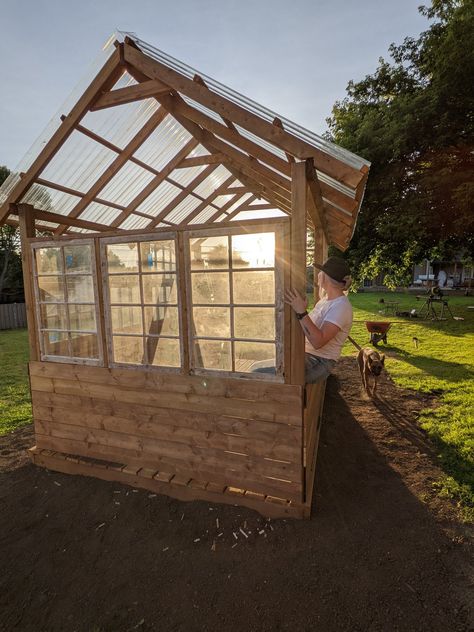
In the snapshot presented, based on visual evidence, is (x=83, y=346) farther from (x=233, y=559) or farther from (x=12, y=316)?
(x=12, y=316)

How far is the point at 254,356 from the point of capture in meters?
3.17

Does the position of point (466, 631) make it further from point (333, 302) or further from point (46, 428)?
point (46, 428)

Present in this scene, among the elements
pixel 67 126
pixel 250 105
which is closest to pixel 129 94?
pixel 67 126

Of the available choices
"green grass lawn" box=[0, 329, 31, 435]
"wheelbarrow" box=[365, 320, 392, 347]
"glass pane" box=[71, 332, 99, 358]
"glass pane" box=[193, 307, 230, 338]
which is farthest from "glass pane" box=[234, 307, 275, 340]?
"wheelbarrow" box=[365, 320, 392, 347]

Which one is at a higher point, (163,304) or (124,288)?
(124,288)

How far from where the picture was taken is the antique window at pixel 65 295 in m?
3.69

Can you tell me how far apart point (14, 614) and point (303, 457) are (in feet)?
8.12

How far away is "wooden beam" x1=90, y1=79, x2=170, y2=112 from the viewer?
3201 mm

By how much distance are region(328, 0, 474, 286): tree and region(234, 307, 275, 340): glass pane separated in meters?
10.1

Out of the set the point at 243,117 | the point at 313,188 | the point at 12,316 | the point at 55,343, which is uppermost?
the point at 243,117

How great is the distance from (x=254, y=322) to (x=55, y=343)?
2680 mm

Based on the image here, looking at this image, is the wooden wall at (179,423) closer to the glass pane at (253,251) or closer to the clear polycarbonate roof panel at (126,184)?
the glass pane at (253,251)

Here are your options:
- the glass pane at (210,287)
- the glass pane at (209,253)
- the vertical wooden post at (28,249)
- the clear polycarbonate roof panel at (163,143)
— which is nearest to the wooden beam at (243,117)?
the clear polycarbonate roof panel at (163,143)

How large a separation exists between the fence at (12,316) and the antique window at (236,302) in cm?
1654
